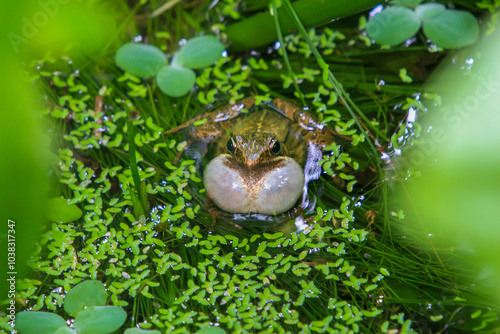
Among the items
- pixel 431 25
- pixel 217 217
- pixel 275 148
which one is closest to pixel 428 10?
pixel 431 25

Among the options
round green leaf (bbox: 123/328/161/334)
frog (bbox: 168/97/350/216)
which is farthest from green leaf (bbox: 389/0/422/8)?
round green leaf (bbox: 123/328/161/334)

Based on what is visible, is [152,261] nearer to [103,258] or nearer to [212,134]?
[103,258]

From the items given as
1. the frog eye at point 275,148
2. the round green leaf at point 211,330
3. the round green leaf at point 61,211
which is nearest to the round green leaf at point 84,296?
the round green leaf at point 61,211

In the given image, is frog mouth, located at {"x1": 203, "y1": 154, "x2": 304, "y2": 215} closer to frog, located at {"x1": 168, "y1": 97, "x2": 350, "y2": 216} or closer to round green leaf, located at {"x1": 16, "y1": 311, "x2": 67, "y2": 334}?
frog, located at {"x1": 168, "y1": 97, "x2": 350, "y2": 216}

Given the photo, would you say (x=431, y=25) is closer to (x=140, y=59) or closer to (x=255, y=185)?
(x=255, y=185)

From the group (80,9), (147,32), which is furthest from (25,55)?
(147,32)

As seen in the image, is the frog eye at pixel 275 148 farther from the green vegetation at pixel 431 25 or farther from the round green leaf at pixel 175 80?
the green vegetation at pixel 431 25

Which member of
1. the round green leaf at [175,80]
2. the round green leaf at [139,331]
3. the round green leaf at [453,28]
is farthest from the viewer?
the round green leaf at [175,80]

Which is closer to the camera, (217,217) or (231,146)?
(231,146)
